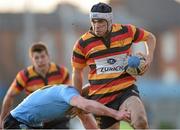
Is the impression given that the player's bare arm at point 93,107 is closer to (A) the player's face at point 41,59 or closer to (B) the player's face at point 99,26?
(B) the player's face at point 99,26

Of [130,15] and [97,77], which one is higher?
[97,77]

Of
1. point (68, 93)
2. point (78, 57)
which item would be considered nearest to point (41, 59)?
point (78, 57)

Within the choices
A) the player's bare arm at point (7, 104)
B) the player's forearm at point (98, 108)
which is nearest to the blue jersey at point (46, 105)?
the player's forearm at point (98, 108)

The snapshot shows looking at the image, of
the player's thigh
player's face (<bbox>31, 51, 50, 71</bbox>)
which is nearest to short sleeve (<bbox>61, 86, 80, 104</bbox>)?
the player's thigh

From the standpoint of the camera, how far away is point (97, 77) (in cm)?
1133

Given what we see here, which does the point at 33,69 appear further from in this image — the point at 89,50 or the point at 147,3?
the point at 147,3

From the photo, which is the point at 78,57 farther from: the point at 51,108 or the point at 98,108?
the point at 98,108

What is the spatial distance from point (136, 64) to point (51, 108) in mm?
1179

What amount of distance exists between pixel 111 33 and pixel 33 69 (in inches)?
135

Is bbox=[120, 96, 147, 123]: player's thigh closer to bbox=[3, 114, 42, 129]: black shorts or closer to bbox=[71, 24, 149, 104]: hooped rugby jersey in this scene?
bbox=[71, 24, 149, 104]: hooped rugby jersey

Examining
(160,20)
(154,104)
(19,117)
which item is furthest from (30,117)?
(160,20)

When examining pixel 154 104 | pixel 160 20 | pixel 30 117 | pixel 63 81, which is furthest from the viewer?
pixel 160 20

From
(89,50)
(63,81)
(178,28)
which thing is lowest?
(178,28)

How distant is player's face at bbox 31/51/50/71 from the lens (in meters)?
14.0
